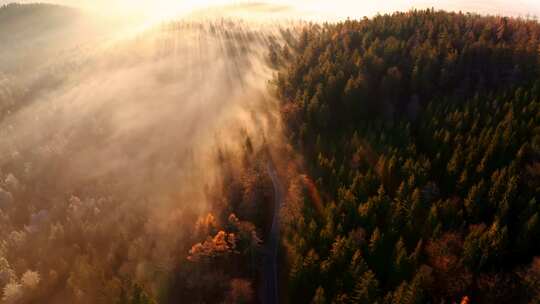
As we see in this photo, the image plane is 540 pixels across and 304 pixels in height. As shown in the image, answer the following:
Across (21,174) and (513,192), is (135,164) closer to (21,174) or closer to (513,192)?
(21,174)

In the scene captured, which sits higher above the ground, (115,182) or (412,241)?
(412,241)

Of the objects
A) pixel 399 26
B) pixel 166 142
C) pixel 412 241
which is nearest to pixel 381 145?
pixel 412 241

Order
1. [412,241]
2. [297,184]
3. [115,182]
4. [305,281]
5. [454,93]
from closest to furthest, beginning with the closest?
[305,281] → [412,241] → [297,184] → [454,93] → [115,182]

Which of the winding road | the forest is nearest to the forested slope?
the forest

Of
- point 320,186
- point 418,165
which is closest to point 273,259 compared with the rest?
point 320,186

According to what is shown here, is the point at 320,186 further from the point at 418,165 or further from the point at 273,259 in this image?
the point at 418,165

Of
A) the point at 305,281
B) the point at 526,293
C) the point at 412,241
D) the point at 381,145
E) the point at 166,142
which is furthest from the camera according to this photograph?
the point at 166,142

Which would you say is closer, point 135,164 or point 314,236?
point 314,236
